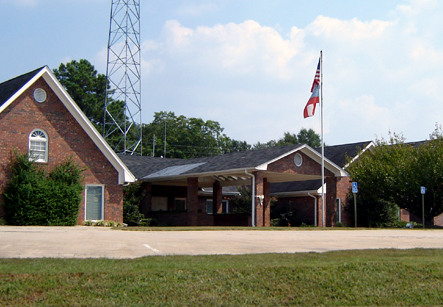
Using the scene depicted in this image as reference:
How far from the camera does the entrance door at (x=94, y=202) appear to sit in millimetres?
27453

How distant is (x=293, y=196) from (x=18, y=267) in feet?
107

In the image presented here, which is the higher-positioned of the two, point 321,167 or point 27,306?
point 321,167

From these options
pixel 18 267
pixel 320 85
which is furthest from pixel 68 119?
pixel 18 267

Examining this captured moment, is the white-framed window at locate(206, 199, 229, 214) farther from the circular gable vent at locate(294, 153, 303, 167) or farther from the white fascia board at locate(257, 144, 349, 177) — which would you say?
the circular gable vent at locate(294, 153, 303, 167)

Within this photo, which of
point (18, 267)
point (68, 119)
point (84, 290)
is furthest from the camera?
point (68, 119)

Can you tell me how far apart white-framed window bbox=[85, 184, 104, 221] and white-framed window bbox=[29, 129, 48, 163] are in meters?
2.62

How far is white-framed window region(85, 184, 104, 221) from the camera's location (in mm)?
27422

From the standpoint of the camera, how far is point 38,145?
26.0 m

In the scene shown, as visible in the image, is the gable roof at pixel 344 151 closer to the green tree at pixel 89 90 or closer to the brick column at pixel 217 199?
the brick column at pixel 217 199

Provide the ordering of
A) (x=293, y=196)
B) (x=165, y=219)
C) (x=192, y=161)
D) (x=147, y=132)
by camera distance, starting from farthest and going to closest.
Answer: (x=147, y=132) → (x=293, y=196) → (x=192, y=161) → (x=165, y=219)

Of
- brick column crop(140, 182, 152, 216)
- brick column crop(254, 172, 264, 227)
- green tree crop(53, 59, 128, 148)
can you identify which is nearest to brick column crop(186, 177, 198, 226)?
brick column crop(140, 182, 152, 216)

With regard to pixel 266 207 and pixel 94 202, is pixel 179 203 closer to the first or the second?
pixel 266 207

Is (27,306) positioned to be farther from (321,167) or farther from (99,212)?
(321,167)

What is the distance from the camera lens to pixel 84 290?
833cm
